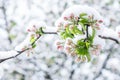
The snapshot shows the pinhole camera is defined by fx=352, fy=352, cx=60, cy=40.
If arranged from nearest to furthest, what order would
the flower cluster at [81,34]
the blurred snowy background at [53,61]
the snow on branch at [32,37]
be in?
1. the flower cluster at [81,34]
2. the snow on branch at [32,37]
3. the blurred snowy background at [53,61]

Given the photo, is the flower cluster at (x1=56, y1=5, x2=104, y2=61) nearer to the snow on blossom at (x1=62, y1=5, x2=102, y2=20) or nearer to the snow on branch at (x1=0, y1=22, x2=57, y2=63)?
the snow on blossom at (x1=62, y1=5, x2=102, y2=20)

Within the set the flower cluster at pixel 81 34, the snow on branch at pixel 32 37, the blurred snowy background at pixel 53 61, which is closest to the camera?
the flower cluster at pixel 81 34

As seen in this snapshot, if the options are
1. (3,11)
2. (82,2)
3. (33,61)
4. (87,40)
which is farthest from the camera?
(82,2)

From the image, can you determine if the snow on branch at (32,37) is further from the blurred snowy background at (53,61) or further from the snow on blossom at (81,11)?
the blurred snowy background at (53,61)

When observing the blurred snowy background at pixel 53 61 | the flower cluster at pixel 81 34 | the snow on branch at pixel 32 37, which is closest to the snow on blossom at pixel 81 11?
the flower cluster at pixel 81 34

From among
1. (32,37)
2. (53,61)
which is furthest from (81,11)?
(53,61)

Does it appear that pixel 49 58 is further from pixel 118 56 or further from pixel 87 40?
pixel 87 40

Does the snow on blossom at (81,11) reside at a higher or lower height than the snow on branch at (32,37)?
higher

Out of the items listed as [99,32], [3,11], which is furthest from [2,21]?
[99,32]

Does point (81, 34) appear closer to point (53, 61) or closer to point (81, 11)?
point (81, 11)
